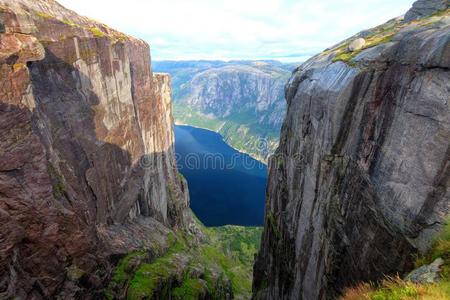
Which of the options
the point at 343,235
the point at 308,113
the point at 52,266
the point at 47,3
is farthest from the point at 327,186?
the point at 47,3

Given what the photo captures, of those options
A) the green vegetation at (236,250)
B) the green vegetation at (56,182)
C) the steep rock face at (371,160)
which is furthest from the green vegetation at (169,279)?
the steep rock face at (371,160)

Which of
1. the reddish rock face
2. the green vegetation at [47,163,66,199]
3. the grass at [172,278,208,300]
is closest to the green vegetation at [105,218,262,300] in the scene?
the grass at [172,278,208,300]

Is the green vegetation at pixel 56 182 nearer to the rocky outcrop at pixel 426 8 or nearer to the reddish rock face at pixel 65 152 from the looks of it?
the reddish rock face at pixel 65 152

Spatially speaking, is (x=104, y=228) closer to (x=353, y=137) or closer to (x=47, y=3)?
(x=47, y=3)

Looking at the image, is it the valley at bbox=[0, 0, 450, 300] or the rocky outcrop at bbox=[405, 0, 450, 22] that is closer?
the valley at bbox=[0, 0, 450, 300]

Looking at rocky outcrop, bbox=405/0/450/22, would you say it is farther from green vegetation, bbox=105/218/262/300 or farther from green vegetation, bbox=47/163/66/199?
green vegetation, bbox=105/218/262/300
